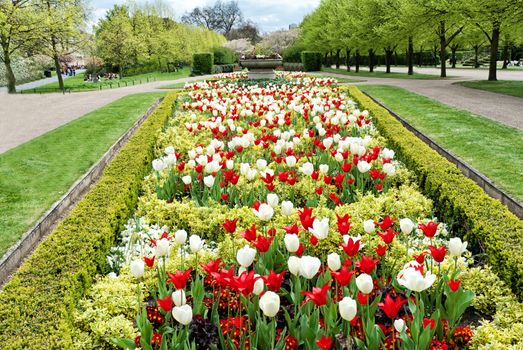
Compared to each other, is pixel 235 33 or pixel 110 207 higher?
pixel 235 33

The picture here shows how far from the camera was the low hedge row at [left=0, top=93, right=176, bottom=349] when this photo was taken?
3.50 meters

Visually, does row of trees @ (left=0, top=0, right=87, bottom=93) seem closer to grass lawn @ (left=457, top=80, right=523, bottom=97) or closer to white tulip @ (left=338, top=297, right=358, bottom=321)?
grass lawn @ (left=457, top=80, right=523, bottom=97)

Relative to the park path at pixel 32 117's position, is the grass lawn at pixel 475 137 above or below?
below

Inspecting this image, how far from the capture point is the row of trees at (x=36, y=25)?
3183cm

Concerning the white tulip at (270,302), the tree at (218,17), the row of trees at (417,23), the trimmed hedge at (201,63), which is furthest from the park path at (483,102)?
the tree at (218,17)

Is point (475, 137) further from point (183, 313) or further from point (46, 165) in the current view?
point (183, 313)

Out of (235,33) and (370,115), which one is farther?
(235,33)

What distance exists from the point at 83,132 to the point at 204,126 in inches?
219

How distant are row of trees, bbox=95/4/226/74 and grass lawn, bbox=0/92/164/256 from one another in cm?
3857

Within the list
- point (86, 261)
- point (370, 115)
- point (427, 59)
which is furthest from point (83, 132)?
point (427, 59)

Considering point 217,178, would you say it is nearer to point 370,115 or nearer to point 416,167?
point 416,167

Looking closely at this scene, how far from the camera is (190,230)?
6227 millimetres

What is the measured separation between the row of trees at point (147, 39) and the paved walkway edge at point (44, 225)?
4569cm

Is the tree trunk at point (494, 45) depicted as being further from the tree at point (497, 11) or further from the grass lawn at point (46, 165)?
the grass lawn at point (46, 165)
